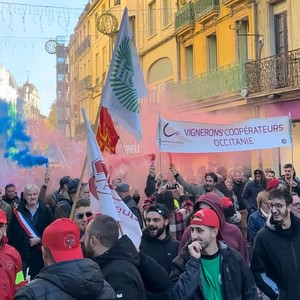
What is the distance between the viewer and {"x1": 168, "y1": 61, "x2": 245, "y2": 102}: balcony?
19.8 metres

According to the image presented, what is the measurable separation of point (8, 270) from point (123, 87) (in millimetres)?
2427

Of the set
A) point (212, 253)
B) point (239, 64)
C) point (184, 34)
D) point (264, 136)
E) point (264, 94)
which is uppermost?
point (184, 34)

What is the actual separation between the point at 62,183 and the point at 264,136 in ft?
13.5

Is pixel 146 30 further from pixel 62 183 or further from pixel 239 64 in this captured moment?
pixel 62 183

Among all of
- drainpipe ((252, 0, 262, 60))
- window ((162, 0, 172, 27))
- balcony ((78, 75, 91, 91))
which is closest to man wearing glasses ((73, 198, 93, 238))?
drainpipe ((252, 0, 262, 60))

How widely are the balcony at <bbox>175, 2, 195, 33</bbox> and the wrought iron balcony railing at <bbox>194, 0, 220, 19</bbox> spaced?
508 millimetres

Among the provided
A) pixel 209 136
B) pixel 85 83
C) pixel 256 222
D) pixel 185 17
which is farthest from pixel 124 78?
pixel 85 83

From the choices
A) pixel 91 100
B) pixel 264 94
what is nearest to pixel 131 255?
pixel 264 94

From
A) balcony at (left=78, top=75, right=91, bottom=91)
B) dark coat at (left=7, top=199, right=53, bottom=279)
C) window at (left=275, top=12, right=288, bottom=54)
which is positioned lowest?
dark coat at (left=7, top=199, right=53, bottom=279)

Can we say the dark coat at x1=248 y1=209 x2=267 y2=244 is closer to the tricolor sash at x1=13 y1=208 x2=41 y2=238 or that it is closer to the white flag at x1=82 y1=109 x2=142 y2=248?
the white flag at x1=82 y1=109 x2=142 y2=248

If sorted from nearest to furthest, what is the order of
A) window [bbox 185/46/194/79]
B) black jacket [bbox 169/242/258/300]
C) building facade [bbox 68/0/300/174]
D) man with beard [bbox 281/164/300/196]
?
1. black jacket [bbox 169/242/258/300]
2. man with beard [bbox 281/164/300/196]
3. building facade [bbox 68/0/300/174]
4. window [bbox 185/46/194/79]

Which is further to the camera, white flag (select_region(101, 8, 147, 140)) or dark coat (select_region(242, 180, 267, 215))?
dark coat (select_region(242, 180, 267, 215))

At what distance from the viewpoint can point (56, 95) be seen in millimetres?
79875

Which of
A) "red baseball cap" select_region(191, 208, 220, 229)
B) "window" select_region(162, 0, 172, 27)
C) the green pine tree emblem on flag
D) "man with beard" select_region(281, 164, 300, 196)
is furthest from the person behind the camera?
"window" select_region(162, 0, 172, 27)
